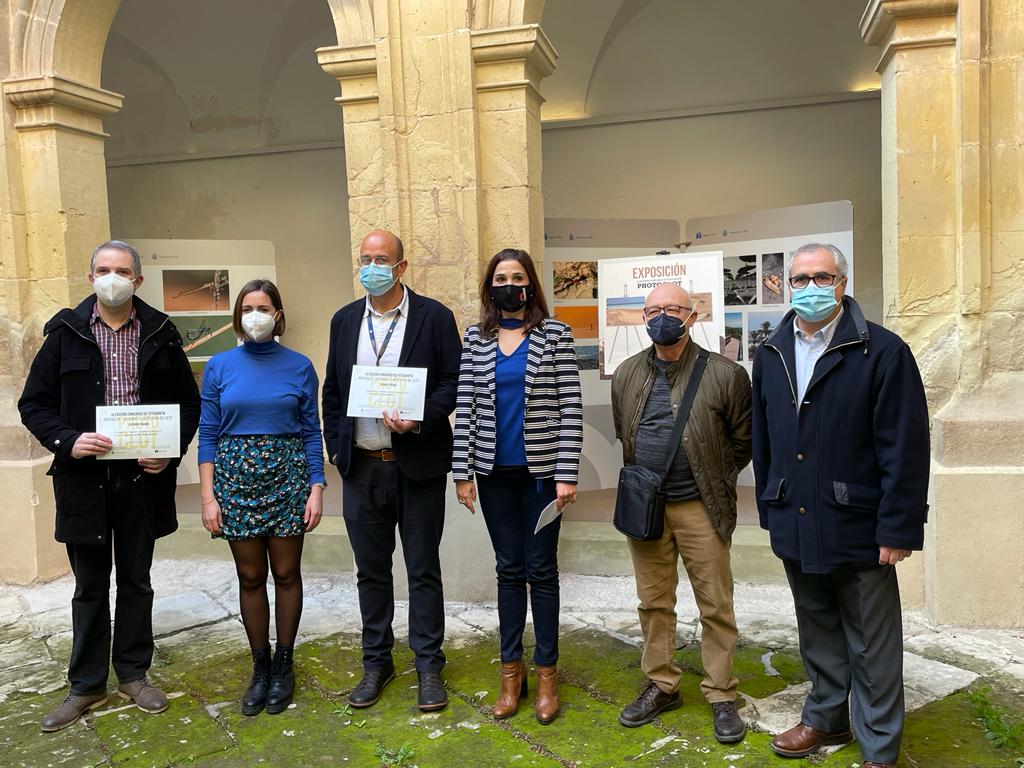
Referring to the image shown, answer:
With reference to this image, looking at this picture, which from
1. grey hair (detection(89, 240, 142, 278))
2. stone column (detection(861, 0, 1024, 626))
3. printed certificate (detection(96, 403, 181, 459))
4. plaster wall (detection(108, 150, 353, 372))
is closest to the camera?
printed certificate (detection(96, 403, 181, 459))

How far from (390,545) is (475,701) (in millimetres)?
777

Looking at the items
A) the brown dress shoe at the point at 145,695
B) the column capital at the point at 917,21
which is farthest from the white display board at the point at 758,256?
the brown dress shoe at the point at 145,695

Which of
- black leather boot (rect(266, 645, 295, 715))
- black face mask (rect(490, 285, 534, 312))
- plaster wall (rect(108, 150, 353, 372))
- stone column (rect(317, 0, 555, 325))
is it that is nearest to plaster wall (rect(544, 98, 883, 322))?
plaster wall (rect(108, 150, 353, 372))

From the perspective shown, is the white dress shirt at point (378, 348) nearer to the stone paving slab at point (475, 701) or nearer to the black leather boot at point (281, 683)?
the black leather boot at point (281, 683)

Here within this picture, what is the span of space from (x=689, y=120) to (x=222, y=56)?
16.0 feet

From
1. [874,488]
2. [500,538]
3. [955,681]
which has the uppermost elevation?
[874,488]

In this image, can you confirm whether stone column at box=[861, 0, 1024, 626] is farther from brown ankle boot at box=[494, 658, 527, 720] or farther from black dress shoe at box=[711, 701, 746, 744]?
brown ankle boot at box=[494, 658, 527, 720]

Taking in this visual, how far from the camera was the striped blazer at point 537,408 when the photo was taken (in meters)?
3.42

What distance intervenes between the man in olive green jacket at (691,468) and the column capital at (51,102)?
15.0 ft

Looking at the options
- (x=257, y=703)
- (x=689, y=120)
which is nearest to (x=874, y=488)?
(x=257, y=703)

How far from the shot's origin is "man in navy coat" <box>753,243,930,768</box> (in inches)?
113

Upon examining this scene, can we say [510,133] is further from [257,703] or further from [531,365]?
[257,703]

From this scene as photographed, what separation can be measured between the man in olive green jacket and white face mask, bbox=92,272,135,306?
85.9 inches

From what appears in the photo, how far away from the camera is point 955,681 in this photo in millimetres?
3816
